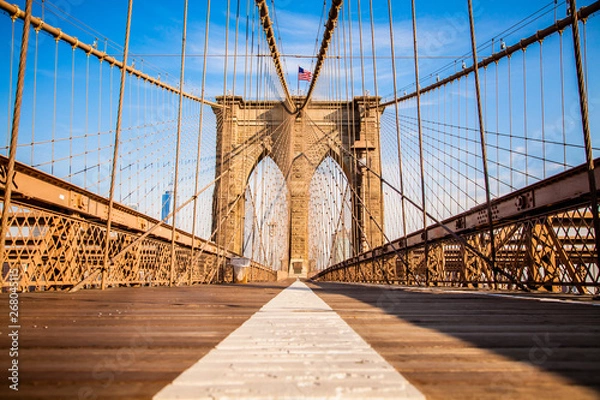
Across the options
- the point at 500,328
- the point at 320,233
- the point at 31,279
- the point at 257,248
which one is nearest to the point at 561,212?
the point at 500,328

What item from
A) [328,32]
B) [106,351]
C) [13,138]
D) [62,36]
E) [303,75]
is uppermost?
[303,75]

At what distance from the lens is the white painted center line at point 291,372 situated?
0.50 m

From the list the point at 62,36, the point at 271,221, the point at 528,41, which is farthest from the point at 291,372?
the point at 271,221

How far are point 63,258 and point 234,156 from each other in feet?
60.4

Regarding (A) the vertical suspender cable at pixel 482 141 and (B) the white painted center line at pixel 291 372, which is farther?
(A) the vertical suspender cable at pixel 482 141


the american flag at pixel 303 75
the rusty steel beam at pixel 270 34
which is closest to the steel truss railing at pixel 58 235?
the rusty steel beam at pixel 270 34

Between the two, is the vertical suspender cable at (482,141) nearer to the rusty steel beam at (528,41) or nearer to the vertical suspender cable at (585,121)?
the vertical suspender cable at (585,121)

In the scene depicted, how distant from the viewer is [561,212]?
450 cm

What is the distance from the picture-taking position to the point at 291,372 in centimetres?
59

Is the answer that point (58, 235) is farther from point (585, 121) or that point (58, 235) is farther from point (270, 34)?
point (270, 34)

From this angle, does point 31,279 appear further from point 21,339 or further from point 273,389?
point 273,389

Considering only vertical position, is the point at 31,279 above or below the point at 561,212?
below

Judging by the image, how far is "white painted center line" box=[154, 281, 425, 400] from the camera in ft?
1.63

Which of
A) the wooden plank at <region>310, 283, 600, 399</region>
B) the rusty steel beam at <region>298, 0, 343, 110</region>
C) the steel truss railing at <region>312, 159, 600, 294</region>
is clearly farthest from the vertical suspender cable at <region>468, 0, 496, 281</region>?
the rusty steel beam at <region>298, 0, 343, 110</region>
